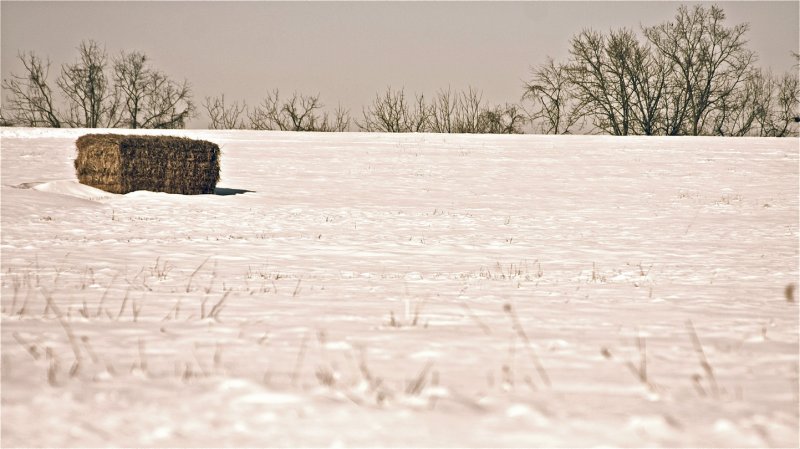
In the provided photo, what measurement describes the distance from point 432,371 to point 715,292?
4225mm

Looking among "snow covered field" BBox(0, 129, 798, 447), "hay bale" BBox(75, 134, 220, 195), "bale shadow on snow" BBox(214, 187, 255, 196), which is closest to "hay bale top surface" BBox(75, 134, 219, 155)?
"hay bale" BBox(75, 134, 220, 195)

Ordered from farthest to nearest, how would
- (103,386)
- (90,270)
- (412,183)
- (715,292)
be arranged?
(412,183) < (90,270) < (715,292) < (103,386)

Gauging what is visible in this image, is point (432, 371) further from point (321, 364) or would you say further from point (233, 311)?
point (233, 311)

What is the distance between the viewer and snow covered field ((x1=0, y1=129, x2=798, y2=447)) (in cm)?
291

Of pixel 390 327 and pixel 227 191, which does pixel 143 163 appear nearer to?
pixel 227 191

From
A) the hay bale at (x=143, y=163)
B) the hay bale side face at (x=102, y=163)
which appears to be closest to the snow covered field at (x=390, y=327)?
the hay bale side face at (x=102, y=163)

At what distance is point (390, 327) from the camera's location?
486 centimetres

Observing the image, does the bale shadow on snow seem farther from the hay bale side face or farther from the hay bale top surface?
the hay bale side face

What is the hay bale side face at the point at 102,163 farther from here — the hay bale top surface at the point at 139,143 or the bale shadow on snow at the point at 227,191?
the bale shadow on snow at the point at 227,191

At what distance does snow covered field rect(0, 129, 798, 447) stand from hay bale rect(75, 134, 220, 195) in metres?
1.81

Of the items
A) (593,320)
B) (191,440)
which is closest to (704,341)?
(593,320)

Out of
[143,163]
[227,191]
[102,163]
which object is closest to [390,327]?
[143,163]

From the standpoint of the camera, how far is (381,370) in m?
3.72

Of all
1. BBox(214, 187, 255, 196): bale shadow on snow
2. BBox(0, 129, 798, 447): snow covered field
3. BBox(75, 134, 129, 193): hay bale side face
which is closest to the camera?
BBox(0, 129, 798, 447): snow covered field
